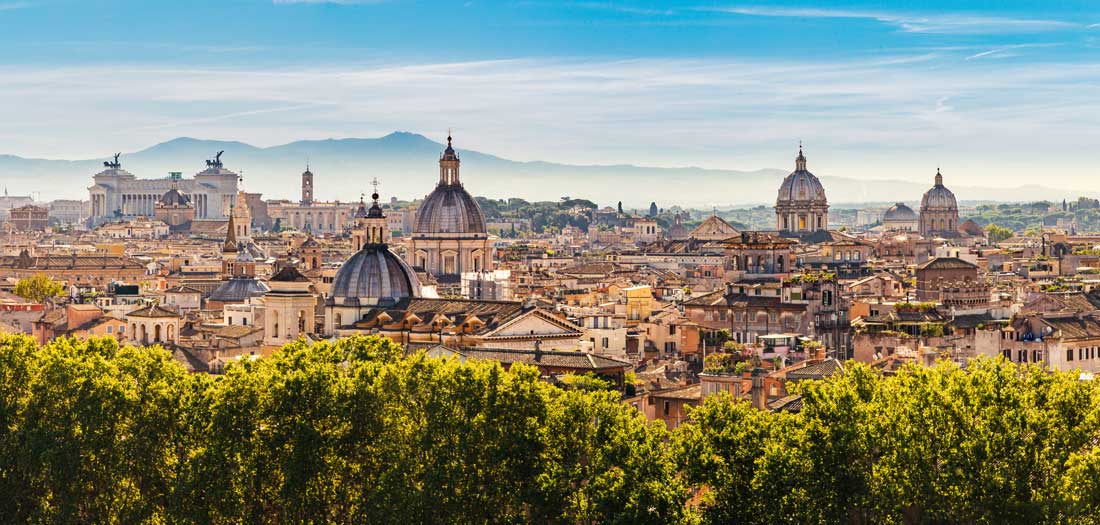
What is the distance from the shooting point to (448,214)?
425 ft

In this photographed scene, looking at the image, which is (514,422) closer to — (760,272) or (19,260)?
(760,272)

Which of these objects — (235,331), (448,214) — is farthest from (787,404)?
(448,214)

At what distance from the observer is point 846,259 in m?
157

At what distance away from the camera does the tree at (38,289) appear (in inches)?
5408

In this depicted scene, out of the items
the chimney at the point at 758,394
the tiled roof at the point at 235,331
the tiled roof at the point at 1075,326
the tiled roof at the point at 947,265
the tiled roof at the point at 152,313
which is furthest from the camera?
the tiled roof at the point at 947,265

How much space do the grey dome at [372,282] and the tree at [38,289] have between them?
51.3 metres

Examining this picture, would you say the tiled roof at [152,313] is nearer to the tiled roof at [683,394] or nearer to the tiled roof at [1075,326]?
the tiled roof at [683,394]

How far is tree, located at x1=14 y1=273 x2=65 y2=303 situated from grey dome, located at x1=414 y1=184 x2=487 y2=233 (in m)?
24.7

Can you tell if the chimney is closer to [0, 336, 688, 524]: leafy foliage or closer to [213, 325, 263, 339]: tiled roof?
[0, 336, 688, 524]: leafy foliage

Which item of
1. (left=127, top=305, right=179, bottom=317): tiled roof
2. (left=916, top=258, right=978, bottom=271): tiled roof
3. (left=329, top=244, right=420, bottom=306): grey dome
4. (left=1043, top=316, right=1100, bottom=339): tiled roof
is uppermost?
(left=916, top=258, right=978, bottom=271): tiled roof

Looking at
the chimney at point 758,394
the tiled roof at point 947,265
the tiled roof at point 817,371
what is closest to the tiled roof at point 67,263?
the tiled roof at point 947,265

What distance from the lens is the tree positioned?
13738 centimetres

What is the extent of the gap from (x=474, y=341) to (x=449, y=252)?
51598mm

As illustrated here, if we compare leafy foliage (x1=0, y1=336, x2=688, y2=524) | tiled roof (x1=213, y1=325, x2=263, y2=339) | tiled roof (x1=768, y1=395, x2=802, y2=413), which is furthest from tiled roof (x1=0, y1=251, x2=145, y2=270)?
tiled roof (x1=768, y1=395, x2=802, y2=413)
